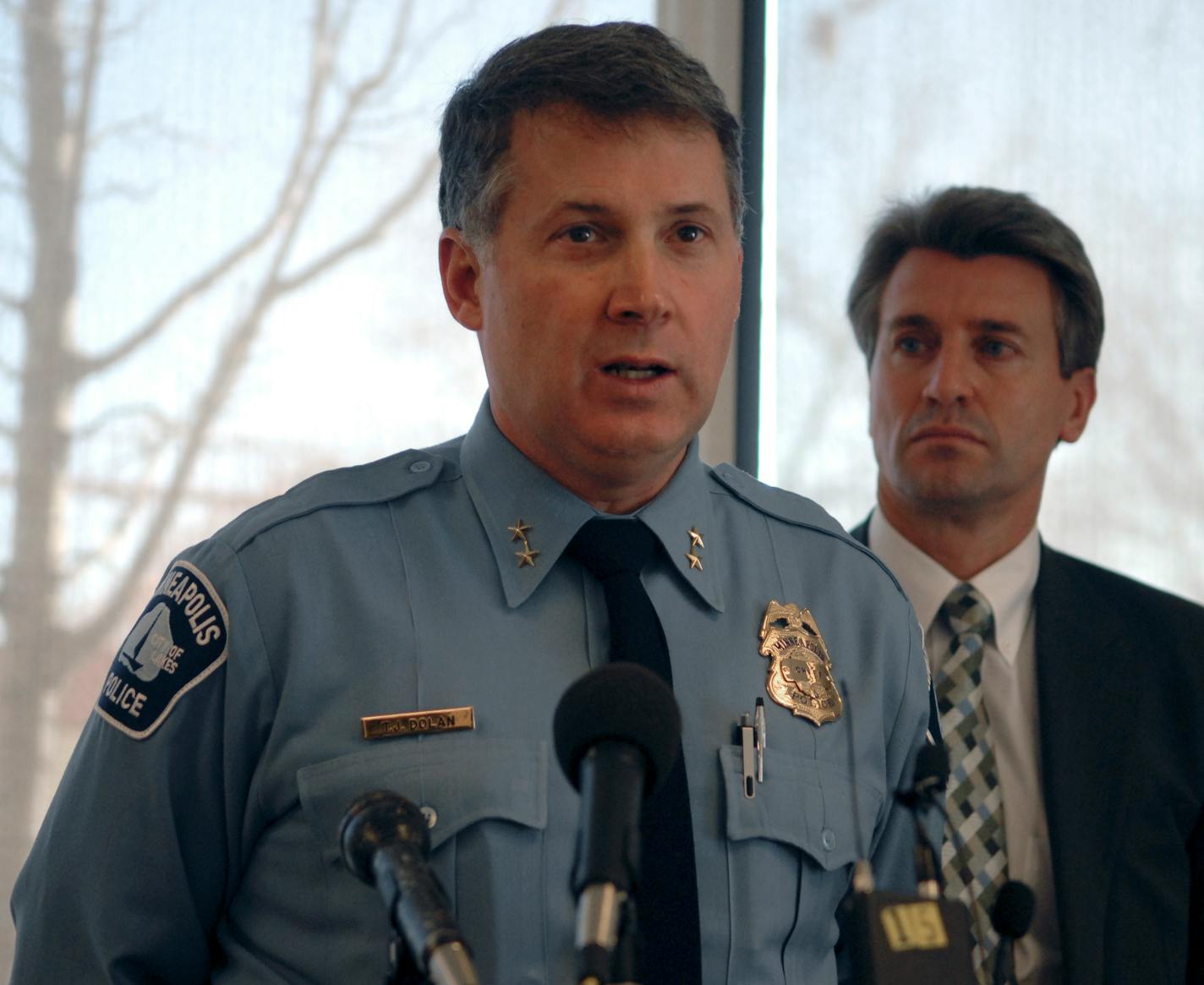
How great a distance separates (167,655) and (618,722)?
0.66 m

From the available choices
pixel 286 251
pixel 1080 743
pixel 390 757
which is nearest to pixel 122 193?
pixel 286 251

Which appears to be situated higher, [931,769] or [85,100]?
[85,100]

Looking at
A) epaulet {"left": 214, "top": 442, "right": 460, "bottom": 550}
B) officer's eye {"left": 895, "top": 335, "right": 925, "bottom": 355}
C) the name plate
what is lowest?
the name plate

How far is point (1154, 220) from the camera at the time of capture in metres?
2.97

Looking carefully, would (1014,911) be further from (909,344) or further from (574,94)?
(909,344)

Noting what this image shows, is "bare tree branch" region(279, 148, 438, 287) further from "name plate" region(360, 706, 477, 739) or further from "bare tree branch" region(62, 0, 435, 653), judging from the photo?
"name plate" region(360, 706, 477, 739)

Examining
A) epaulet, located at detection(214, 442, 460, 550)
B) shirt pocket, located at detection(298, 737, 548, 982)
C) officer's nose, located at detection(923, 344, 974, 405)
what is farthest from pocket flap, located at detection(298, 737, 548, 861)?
officer's nose, located at detection(923, 344, 974, 405)

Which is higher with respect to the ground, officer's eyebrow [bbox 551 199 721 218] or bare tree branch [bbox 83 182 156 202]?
bare tree branch [bbox 83 182 156 202]

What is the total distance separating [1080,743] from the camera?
7.11ft

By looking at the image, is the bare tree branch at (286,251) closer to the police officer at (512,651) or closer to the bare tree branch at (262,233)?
the bare tree branch at (262,233)

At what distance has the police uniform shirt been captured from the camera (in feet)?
4.56

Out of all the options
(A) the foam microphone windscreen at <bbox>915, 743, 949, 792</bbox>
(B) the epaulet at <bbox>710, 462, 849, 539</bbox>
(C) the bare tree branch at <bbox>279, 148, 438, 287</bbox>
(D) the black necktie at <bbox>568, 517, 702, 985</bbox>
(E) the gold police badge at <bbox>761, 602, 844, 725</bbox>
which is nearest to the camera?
(A) the foam microphone windscreen at <bbox>915, 743, 949, 792</bbox>

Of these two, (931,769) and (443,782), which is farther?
(443,782)

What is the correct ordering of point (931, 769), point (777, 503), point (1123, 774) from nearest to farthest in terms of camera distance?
point (931, 769), point (777, 503), point (1123, 774)
